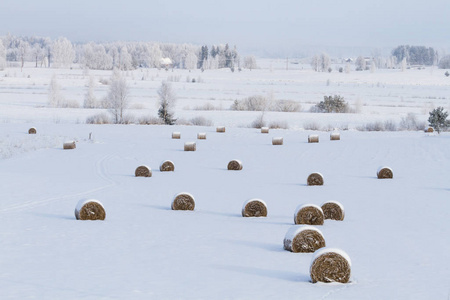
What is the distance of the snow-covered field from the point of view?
8336 mm

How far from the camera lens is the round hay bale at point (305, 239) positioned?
32.3ft

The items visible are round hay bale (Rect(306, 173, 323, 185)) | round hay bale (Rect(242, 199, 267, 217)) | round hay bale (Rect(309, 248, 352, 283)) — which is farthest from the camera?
round hay bale (Rect(306, 173, 323, 185))

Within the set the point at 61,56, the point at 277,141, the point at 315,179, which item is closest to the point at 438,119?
the point at 277,141

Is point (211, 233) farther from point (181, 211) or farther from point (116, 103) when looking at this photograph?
point (116, 103)

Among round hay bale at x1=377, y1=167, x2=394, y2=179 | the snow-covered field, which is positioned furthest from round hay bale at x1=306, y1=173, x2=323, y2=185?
round hay bale at x1=377, y1=167, x2=394, y2=179

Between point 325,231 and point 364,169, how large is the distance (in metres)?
12.0

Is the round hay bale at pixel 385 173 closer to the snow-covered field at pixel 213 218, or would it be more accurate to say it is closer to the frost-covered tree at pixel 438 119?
the snow-covered field at pixel 213 218

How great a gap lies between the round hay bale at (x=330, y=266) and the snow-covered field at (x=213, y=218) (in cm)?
14

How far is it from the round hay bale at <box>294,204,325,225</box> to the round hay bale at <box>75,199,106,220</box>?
3.94 meters

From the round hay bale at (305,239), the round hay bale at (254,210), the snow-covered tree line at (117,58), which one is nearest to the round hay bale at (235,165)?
the round hay bale at (254,210)

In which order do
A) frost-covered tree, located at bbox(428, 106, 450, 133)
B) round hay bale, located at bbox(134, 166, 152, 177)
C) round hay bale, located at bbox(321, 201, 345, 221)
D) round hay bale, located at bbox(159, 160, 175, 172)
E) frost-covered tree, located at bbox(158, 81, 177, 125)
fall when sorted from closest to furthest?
1. round hay bale, located at bbox(321, 201, 345, 221)
2. round hay bale, located at bbox(134, 166, 152, 177)
3. round hay bale, located at bbox(159, 160, 175, 172)
4. frost-covered tree, located at bbox(428, 106, 450, 133)
5. frost-covered tree, located at bbox(158, 81, 177, 125)

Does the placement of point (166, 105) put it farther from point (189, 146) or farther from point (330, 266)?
point (330, 266)

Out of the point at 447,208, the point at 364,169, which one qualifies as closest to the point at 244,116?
the point at 364,169

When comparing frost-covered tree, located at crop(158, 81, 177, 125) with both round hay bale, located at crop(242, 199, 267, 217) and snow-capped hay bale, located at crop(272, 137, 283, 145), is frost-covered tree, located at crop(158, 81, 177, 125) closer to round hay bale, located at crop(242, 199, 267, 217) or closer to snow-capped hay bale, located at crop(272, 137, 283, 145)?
snow-capped hay bale, located at crop(272, 137, 283, 145)
